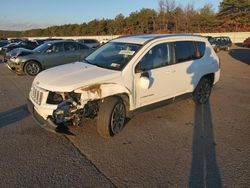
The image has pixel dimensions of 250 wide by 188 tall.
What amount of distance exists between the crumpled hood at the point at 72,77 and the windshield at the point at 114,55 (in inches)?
9.0

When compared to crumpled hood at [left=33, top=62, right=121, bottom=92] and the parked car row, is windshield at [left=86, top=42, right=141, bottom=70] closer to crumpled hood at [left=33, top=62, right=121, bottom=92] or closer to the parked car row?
crumpled hood at [left=33, top=62, right=121, bottom=92]

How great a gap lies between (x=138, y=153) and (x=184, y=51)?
10.2ft

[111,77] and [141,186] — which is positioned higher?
[111,77]

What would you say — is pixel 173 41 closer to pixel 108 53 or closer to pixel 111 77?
pixel 108 53

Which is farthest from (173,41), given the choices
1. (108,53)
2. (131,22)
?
(131,22)

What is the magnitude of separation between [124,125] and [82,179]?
7.33ft

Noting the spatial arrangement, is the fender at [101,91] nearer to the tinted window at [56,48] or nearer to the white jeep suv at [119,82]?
the white jeep suv at [119,82]

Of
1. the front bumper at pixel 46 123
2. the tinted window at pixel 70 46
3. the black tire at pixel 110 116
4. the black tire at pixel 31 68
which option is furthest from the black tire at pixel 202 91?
the black tire at pixel 31 68

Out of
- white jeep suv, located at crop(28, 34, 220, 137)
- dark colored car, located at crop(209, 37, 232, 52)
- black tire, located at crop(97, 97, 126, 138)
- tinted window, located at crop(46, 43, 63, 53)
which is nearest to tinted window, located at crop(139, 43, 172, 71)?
white jeep suv, located at crop(28, 34, 220, 137)

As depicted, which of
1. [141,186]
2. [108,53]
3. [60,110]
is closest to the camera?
[141,186]

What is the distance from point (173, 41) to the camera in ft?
21.4

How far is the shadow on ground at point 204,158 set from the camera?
3795mm

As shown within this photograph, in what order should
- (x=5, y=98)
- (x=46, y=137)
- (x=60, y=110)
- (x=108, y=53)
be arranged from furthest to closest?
(x=5, y=98) < (x=108, y=53) < (x=46, y=137) < (x=60, y=110)

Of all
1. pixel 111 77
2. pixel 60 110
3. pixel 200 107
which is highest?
pixel 111 77
